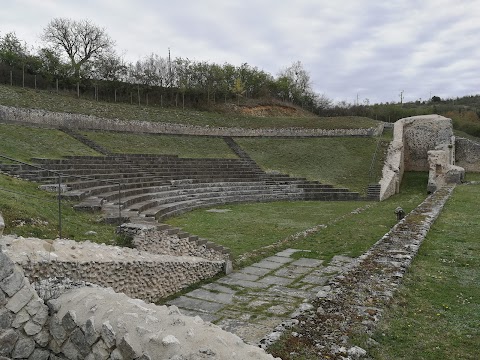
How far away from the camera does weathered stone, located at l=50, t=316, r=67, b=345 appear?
404 cm

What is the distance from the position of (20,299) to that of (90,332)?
87 cm

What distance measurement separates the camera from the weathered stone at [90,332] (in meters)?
3.77

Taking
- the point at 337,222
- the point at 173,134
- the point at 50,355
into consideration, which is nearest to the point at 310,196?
the point at 337,222

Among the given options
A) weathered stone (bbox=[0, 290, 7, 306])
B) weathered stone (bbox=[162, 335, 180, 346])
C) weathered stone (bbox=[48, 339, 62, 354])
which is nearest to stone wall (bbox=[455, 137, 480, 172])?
weathered stone (bbox=[162, 335, 180, 346])

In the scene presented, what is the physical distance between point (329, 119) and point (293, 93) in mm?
20705

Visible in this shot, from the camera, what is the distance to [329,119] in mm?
35031

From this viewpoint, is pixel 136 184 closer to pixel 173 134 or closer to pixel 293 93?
pixel 173 134

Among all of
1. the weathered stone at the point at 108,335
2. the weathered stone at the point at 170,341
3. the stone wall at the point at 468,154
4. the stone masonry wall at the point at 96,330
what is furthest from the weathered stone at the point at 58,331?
the stone wall at the point at 468,154

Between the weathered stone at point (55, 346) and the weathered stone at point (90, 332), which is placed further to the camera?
the weathered stone at point (55, 346)

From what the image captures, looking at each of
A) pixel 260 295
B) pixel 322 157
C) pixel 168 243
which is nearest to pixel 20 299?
pixel 260 295

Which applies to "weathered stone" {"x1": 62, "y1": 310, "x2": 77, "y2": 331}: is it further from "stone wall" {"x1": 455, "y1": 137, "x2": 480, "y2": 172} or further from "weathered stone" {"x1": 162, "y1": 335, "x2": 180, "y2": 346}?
"stone wall" {"x1": 455, "y1": 137, "x2": 480, "y2": 172}

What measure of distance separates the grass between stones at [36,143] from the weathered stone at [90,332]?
12.9 meters

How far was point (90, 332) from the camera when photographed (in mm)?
3789

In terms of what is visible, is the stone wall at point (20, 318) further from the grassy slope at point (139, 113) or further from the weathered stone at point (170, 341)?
the grassy slope at point (139, 113)
